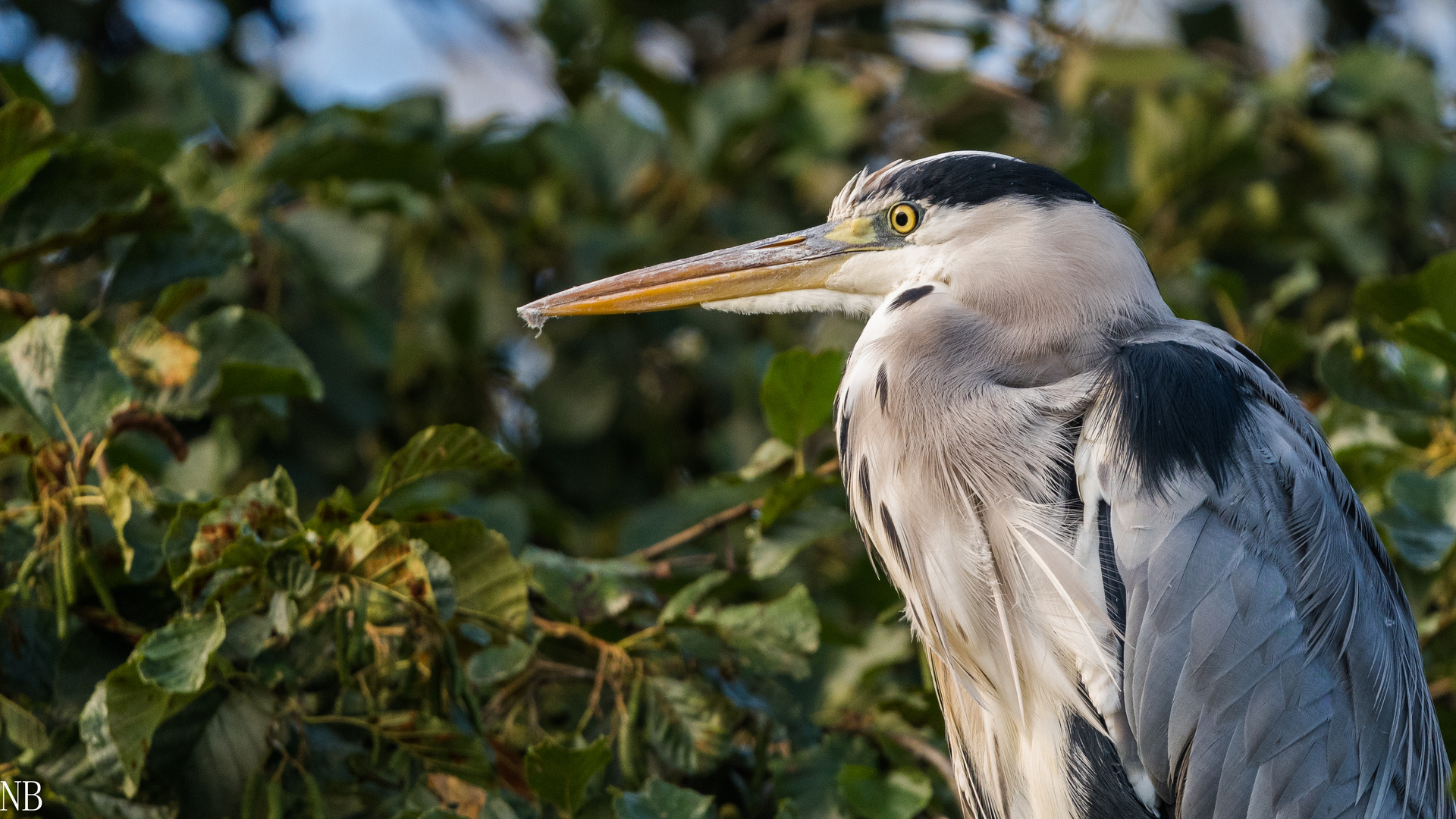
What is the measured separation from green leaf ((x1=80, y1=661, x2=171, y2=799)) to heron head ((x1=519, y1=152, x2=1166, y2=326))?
2.54 ft

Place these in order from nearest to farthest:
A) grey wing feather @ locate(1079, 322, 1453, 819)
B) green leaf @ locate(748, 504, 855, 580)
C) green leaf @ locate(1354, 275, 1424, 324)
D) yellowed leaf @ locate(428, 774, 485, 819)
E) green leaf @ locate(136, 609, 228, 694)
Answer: green leaf @ locate(136, 609, 228, 694), grey wing feather @ locate(1079, 322, 1453, 819), yellowed leaf @ locate(428, 774, 485, 819), green leaf @ locate(748, 504, 855, 580), green leaf @ locate(1354, 275, 1424, 324)

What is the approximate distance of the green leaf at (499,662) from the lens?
1633 millimetres

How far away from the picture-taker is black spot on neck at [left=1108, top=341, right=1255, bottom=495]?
1503 mm

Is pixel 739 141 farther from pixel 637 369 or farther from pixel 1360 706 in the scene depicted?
pixel 1360 706

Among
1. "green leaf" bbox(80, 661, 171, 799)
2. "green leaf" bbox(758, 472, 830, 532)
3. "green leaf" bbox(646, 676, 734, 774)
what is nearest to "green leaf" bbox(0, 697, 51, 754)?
"green leaf" bbox(80, 661, 171, 799)

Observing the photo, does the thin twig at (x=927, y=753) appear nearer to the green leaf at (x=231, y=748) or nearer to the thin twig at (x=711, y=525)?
the thin twig at (x=711, y=525)

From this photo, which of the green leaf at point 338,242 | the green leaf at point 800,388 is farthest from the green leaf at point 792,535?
the green leaf at point 338,242

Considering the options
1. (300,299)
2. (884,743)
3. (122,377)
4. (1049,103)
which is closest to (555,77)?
(300,299)

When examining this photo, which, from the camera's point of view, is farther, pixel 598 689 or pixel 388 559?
pixel 598 689

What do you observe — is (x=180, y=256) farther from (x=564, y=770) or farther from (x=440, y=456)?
(x=564, y=770)

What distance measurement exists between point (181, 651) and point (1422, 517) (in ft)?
5.67

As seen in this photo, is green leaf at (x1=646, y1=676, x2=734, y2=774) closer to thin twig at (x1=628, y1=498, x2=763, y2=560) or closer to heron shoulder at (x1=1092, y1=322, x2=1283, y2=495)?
thin twig at (x1=628, y1=498, x2=763, y2=560)

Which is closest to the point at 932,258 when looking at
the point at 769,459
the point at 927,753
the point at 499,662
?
the point at 769,459

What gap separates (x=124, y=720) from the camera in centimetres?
141
